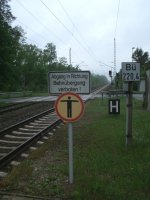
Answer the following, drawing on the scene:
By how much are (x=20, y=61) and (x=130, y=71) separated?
3963cm

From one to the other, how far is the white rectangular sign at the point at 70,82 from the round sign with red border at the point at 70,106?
275mm

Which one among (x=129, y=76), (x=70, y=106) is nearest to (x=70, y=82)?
(x=70, y=106)

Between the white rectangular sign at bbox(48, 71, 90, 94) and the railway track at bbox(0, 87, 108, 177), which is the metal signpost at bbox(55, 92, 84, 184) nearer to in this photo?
the white rectangular sign at bbox(48, 71, 90, 94)

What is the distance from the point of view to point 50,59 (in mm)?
103312

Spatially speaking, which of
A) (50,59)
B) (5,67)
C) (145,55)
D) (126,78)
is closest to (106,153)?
(126,78)

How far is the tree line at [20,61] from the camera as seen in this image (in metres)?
35.3

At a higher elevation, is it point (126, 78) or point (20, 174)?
point (126, 78)

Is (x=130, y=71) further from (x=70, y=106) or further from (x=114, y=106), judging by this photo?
(x=114, y=106)

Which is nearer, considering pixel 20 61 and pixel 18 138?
pixel 18 138

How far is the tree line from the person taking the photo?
35.3 m

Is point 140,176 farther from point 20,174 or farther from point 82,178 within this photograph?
point 20,174

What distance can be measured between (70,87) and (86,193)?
196 cm

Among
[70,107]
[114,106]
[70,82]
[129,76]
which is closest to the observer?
[70,107]

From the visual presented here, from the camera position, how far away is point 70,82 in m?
7.52
